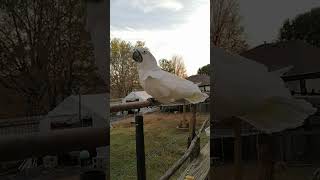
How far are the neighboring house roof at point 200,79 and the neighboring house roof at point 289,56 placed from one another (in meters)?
0.15

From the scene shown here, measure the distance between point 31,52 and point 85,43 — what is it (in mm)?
175

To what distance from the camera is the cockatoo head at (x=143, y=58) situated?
4.11 ft

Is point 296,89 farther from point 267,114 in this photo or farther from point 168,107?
point 168,107

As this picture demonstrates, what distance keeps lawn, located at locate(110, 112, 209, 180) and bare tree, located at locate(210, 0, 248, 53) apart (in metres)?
0.27

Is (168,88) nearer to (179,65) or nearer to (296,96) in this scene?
(179,65)

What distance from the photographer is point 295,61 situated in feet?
3.92

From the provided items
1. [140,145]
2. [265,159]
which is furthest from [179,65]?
[265,159]

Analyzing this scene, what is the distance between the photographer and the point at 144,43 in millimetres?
1272

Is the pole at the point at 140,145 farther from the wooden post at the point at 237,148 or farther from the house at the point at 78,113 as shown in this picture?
the wooden post at the point at 237,148

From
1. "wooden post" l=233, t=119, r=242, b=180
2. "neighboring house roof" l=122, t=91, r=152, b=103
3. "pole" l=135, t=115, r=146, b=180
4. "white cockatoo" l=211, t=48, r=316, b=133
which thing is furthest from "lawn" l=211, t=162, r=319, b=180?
"neighboring house roof" l=122, t=91, r=152, b=103

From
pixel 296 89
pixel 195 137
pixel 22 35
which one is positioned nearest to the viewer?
pixel 22 35

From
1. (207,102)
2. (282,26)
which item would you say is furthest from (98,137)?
(282,26)

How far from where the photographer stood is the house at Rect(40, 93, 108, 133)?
1.13 metres

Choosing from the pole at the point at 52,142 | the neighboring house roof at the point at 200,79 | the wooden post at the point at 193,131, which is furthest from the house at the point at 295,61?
the pole at the point at 52,142
